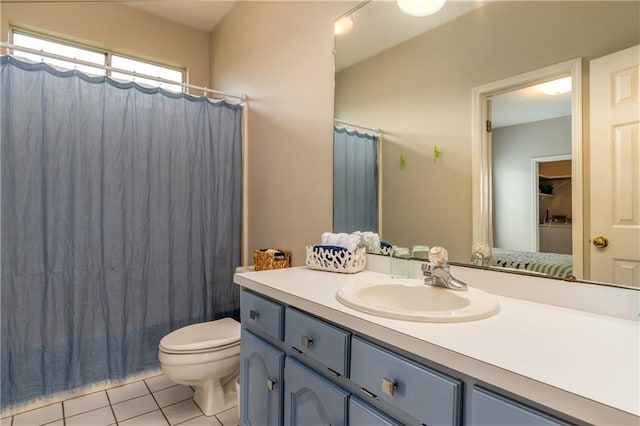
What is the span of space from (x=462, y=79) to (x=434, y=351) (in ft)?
3.44

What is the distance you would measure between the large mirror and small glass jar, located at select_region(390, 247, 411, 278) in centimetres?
11

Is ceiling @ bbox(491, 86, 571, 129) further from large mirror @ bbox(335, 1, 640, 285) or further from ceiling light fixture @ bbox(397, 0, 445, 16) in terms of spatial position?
ceiling light fixture @ bbox(397, 0, 445, 16)

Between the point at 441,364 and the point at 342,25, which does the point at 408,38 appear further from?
the point at 441,364

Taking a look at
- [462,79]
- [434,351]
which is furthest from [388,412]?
[462,79]

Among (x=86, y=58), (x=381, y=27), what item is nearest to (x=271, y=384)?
(x=381, y=27)

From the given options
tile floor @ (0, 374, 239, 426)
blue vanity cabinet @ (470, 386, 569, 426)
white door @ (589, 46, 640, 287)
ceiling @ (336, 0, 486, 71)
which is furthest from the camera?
tile floor @ (0, 374, 239, 426)

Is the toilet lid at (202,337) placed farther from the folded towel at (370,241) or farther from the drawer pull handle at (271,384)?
the folded towel at (370,241)

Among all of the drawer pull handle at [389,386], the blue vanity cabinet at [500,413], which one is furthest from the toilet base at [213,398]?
the blue vanity cabinet at [500,413]

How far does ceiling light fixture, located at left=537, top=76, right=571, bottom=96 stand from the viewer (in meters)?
1.00

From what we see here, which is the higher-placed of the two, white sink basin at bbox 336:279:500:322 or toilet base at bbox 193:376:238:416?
white sink basin at bbox 336:279:500:322

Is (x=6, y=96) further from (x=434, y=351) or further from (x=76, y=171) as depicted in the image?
(x=434, y=351)

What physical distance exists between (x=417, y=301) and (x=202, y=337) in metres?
1.32

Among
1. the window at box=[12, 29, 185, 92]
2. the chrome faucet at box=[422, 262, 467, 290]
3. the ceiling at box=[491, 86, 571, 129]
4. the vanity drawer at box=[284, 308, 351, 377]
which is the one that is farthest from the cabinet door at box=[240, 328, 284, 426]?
the window at box=[12, 29, 185, 92]

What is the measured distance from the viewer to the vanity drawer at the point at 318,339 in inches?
36.2
